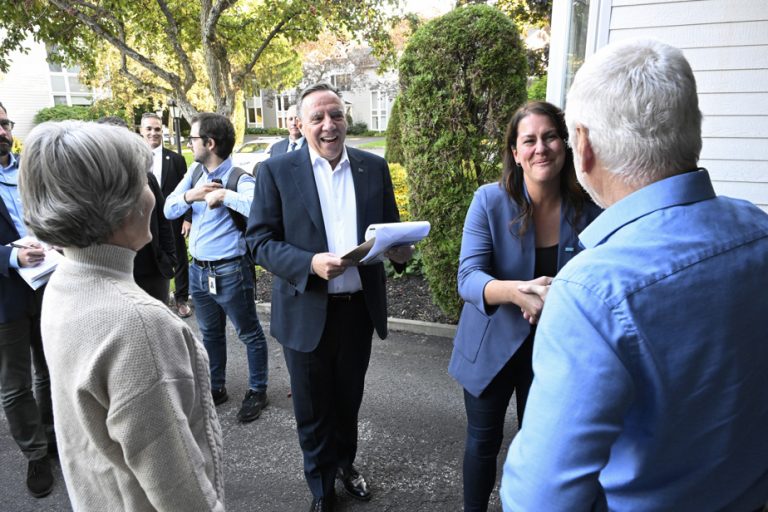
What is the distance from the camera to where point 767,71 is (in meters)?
3.51

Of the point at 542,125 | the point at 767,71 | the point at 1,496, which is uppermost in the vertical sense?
the point at 767,71

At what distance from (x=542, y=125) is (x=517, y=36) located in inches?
119

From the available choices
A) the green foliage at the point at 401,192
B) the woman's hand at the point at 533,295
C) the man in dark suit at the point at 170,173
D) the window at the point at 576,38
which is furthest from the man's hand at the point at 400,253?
the green foliage at the point at 401,192

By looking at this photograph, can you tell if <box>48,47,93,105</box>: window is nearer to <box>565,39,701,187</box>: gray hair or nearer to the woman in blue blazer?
the woman in blue blazer

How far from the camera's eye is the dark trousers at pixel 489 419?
7.34ft

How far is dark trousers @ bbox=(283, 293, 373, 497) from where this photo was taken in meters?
2.65

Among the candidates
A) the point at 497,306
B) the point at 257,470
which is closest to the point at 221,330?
the point at 257,470

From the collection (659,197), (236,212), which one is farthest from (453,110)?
(659,197)

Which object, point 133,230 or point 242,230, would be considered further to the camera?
point 242,230

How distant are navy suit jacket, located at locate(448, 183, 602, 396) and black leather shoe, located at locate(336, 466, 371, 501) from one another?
44.6 inches

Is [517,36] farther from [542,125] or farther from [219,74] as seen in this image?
[219,74]

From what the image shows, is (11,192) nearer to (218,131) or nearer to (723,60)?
(218,131)

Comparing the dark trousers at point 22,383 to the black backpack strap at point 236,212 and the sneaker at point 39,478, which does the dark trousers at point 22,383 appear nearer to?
the sneaker at point 39,478

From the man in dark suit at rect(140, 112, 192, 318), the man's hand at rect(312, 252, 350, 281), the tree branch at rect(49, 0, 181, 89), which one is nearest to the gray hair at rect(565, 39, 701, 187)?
the man's hand at rect(312, 252, 350, 281)
